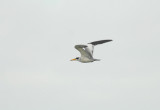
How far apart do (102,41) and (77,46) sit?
7.98 meters

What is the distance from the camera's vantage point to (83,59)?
104m

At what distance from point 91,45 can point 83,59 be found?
5.55 metres

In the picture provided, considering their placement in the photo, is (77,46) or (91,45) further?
(91,45)

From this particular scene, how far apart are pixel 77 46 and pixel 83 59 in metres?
6.57

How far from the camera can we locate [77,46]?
9825 centimetres

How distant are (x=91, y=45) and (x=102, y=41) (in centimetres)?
557

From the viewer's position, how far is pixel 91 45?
349 ft

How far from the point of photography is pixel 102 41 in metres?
102

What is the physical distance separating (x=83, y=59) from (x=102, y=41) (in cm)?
753

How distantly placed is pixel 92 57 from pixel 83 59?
9.25 feet
